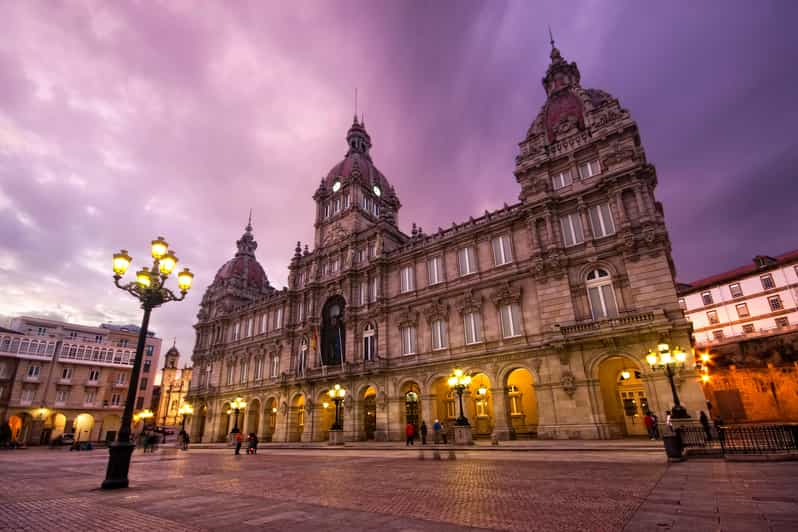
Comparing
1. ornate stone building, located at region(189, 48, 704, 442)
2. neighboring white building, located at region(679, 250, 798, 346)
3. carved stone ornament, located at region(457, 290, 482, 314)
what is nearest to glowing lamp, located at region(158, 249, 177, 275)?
ornate stone building, located at region(189, 48, 704, 442)

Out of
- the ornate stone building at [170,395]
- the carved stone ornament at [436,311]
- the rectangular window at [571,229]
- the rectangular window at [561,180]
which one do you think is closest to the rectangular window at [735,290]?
the rectangular window at [561,180]

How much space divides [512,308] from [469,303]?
3.31 m

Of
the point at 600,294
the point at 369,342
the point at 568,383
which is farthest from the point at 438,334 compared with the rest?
the point at 600,294

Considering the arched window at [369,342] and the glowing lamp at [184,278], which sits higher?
the arched window at [369,342]

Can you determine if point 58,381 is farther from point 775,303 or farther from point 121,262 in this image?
point 775,303

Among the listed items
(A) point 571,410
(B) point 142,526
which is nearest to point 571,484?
(B) point 142,526

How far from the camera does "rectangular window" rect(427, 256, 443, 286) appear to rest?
1275 inches

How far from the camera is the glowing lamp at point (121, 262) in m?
12.2

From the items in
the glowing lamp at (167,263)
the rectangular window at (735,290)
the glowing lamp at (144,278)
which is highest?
the rectangular window at (735,290)

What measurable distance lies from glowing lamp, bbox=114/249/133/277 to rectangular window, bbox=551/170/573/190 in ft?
86.4

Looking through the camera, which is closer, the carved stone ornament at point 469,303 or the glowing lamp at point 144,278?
the glowing lamp at point 144,278

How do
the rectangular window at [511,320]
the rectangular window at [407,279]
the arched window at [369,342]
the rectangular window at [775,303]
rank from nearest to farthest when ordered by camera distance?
the rectangular window at [511,320], the rectangular window at [407,279], the arched window at [369,342], the rectangular window at [775,303]

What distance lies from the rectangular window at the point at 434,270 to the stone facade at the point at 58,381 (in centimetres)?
5146

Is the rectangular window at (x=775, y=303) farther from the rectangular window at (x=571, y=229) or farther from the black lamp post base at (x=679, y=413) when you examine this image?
the black lamp post base at (x=679, y=413)
